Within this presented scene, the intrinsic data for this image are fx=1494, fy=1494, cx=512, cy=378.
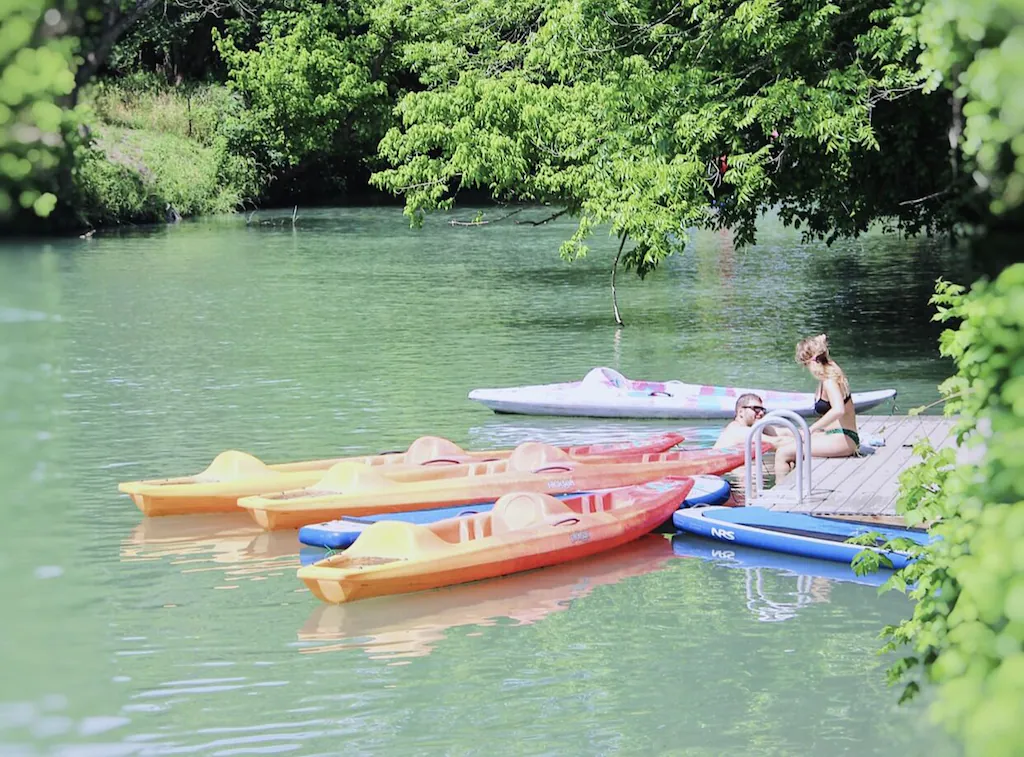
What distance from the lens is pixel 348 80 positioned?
4306 centimetres

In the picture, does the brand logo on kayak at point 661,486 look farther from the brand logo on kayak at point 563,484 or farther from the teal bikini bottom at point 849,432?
the teal bikini bottom at point 849,432

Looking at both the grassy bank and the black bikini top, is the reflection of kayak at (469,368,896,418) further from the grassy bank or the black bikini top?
the grassy bank

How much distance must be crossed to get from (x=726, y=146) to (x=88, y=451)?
753cm

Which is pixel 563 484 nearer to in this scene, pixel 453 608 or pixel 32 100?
pixel 453 608

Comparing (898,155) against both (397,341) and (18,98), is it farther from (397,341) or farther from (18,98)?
(18,98)

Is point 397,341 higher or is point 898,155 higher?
point 898,155

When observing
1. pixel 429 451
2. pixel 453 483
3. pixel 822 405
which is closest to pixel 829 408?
pixel 822 405

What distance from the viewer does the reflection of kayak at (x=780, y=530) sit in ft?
32.4

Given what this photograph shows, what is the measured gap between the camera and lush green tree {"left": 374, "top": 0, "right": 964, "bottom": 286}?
1512 centimetres

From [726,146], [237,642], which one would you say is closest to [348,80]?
[726,146]

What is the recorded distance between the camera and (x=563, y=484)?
38.3ft

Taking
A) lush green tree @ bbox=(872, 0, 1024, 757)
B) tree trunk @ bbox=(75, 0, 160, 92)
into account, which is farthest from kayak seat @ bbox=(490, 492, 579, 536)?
tree trunk @ bbox=(75, 0, 160, 92)

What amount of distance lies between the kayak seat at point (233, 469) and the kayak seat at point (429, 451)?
1146mm

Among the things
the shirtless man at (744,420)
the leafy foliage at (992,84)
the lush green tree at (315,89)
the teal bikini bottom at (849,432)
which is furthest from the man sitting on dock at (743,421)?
the lush green tree at (315,89)
